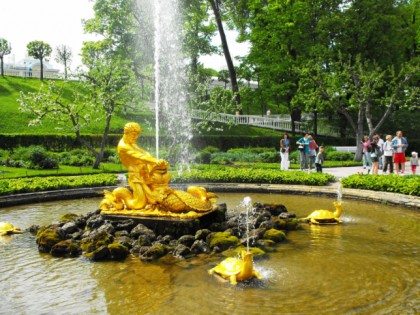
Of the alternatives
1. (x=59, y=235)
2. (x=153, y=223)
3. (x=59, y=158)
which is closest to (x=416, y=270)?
(x=153, y=223)

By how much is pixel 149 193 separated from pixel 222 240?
2059mm

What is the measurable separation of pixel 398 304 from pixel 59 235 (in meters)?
6.50

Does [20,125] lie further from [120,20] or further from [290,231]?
[290,231]

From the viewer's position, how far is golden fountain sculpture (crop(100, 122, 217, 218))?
378 inches

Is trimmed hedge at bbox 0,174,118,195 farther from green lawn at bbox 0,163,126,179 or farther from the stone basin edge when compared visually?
green lawn at bbox 0,163,126,179

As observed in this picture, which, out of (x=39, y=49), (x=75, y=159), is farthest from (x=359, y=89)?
(x=39, y=49)

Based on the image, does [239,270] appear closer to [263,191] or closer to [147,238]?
[147,238]

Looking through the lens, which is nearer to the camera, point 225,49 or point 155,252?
point 155,252

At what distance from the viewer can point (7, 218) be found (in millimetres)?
12250

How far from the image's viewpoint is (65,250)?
28.1 ft

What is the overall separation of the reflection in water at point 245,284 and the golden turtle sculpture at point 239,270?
0.14 m

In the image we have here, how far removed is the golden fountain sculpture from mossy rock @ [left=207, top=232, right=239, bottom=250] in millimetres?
780

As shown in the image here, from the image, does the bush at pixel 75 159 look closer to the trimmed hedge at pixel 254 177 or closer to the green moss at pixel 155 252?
the trimmed hedge at pixel 254 177

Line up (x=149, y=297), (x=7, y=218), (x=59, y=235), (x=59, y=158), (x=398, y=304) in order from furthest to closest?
(x=59, y=158) < (x=7, y=218) < (x=59, y=235) < (x=149, y=297) < (x=398, y=304)
